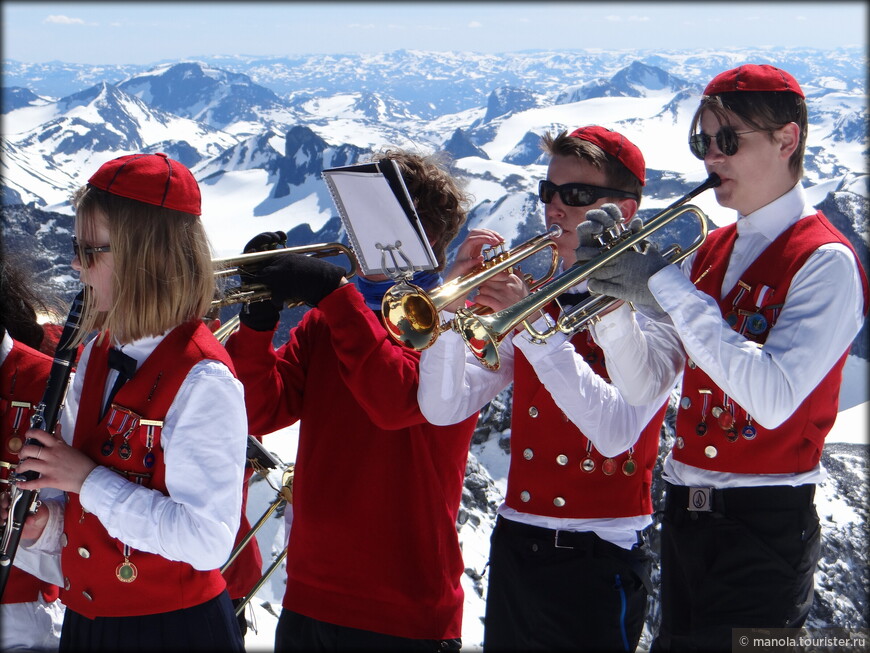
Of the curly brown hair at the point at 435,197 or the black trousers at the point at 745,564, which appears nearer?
the black trousers at the point at 745,564

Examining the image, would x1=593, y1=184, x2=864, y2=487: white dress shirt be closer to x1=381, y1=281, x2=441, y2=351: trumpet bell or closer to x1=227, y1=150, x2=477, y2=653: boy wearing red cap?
x1=381, y1=281, x2=441, y2=351: trumpet bell

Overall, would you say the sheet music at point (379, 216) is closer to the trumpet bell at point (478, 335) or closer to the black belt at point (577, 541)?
the trumpet bell at point (478, 335)

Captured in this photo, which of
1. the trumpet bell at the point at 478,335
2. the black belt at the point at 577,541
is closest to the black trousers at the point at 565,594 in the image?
the black belt at the point at 577,541

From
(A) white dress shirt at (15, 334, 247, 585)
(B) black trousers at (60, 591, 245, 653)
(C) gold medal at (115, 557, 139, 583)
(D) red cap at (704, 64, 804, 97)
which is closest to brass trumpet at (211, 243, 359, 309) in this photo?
(A) white dress shirt at (15, 334, 247, 585)

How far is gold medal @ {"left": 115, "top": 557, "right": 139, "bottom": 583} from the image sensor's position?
246cm

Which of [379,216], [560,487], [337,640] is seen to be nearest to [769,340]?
[560,487]

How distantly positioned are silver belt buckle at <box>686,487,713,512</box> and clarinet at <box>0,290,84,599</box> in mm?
2358

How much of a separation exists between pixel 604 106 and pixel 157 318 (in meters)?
185

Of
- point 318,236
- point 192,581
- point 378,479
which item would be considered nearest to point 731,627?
point 378,479

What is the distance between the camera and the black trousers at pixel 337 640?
2.94m

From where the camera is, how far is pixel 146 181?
2.52 meters

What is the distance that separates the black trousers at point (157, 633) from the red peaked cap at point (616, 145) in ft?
8.25

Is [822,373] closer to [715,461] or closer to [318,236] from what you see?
[715,461]

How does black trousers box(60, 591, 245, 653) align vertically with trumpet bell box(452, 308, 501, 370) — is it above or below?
below
